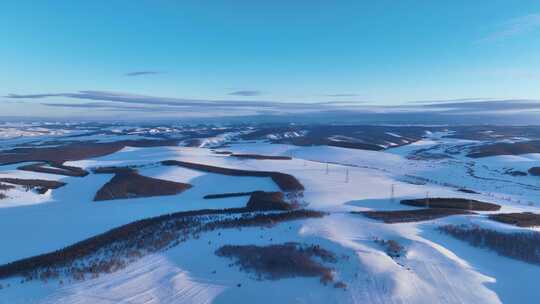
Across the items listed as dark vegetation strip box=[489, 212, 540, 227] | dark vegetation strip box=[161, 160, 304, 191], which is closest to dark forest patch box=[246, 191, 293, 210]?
dark vegetation strip box=[161, 160, 304, 191]

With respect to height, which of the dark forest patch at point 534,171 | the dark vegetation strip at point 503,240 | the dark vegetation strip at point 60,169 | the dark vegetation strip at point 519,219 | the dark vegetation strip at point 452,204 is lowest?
the dark forest patch at point 534,171

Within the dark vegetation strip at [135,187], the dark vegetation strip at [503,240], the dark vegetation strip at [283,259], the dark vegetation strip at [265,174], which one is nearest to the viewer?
the dark vegetation strip at [283,259]

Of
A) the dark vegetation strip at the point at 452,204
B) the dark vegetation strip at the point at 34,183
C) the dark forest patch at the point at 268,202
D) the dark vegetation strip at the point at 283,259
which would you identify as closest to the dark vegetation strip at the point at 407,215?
the dark vegetation strip at the point at 452,204

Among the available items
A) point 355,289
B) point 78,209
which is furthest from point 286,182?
point 355,289

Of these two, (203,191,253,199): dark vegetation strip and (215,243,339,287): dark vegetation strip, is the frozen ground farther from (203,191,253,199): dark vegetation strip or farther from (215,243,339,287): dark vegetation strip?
(203,191,253,199): dark vegetation strip

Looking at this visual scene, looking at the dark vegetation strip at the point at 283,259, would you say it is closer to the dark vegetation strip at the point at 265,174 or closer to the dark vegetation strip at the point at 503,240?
the dark vegetation strip at the point at 503,240

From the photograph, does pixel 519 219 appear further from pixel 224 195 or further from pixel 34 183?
pixel 34 183

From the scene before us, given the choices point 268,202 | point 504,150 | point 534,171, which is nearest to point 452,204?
point 268,202
